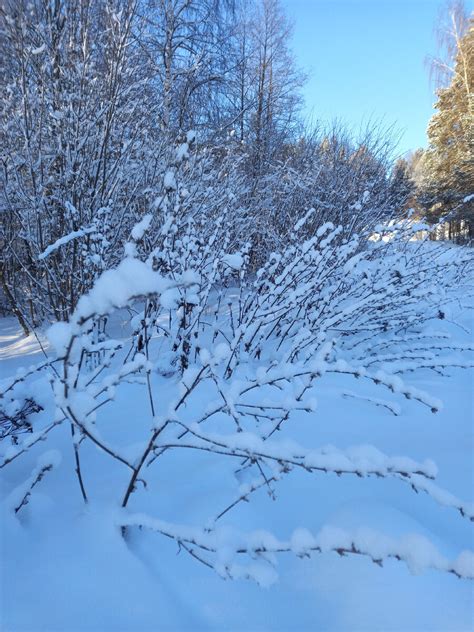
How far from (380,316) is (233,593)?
1.96 meters

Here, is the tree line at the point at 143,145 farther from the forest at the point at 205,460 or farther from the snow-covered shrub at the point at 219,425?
the snow-covered shrub at the point at 219,425

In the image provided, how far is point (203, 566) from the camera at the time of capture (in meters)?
0.86

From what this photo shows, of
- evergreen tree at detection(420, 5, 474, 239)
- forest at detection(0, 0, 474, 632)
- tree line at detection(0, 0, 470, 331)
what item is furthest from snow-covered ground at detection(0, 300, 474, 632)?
evergreen tree at detection(420, 5, 474, 239)

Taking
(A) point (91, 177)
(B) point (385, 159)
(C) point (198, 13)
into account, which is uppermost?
(C) point (198, 13)

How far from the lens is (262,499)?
3.52ft

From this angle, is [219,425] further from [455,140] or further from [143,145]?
[455,140]

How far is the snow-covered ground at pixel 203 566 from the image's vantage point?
0.74m

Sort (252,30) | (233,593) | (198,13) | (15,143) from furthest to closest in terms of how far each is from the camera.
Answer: (252,30) → (198,13) → (15,143) → (233,593)

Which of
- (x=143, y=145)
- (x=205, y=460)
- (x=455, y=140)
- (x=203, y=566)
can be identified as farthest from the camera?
(x=455, y=140)

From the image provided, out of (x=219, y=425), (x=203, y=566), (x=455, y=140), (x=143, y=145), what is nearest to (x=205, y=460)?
(x=219, y=425)

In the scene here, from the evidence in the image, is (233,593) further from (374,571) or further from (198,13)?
(198,13)

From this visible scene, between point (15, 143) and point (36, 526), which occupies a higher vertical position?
point (15, 143)

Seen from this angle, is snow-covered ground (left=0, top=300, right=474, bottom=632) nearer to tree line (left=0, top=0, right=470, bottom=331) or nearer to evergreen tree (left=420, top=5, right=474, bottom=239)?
tree line (left=0, top=0, right=470, bottom=331)

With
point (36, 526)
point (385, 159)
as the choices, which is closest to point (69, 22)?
point (36, 526)
